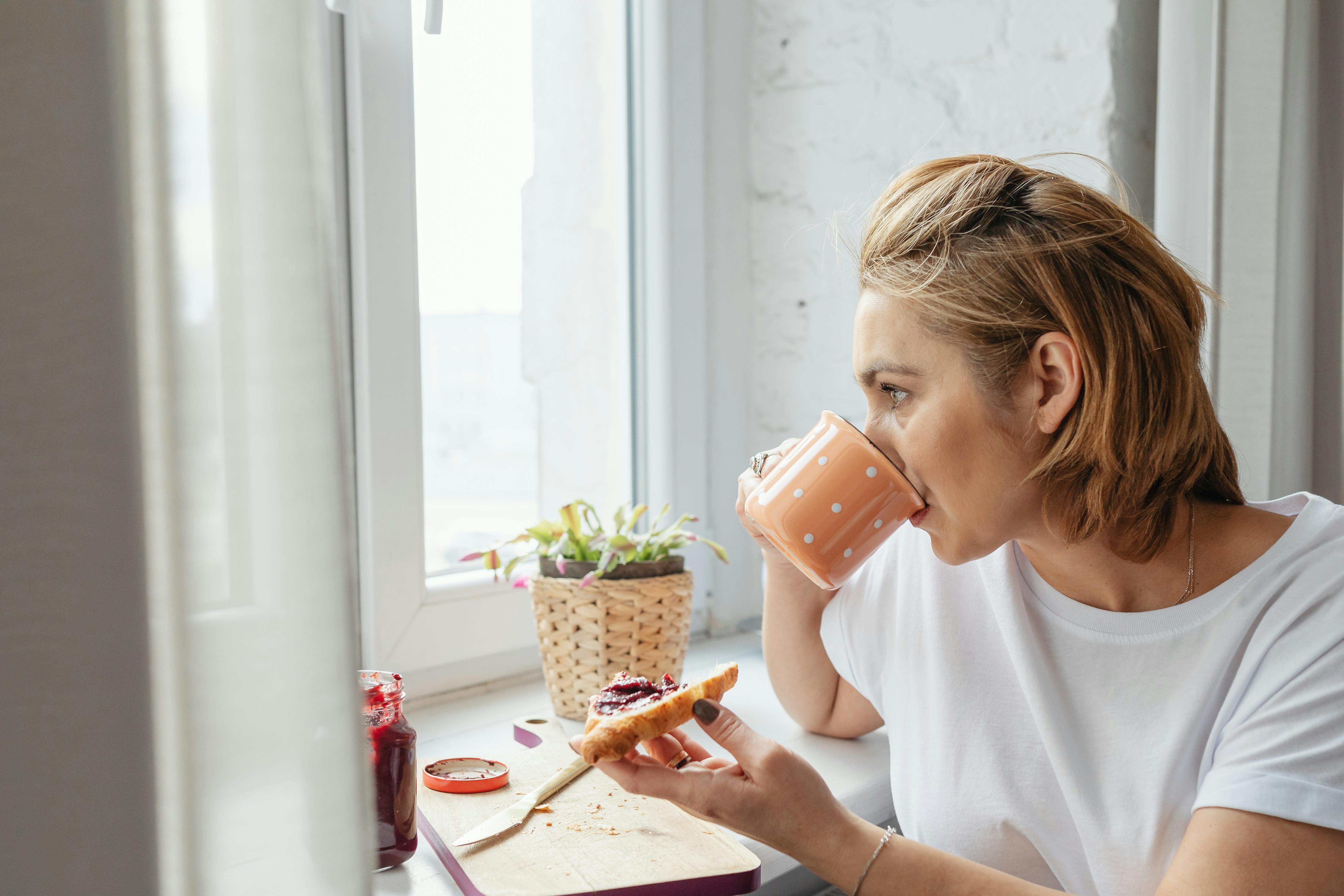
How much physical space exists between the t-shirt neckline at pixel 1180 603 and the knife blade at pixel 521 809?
0.51 metres

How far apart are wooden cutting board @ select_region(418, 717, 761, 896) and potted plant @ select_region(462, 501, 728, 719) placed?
18 centimetres

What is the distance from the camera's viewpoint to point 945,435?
0.82 m

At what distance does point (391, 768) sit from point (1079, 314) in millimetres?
705

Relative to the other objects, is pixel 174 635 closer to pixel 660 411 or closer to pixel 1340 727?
pixel 1340 727

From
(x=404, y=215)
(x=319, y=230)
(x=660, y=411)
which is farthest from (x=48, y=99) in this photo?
(x=660, y=411)

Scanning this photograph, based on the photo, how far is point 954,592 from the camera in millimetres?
1041

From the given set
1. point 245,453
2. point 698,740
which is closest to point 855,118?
point 698,740

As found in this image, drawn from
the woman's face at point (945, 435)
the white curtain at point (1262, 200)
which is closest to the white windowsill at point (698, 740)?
the woman's face at point (945, 435)

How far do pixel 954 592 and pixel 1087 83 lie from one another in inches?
30.8

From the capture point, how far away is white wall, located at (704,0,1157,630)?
1.32 meters

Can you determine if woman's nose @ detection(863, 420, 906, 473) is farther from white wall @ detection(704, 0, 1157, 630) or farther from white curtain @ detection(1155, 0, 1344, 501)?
white curtain @ detection(1155, 0, 1344, 501)

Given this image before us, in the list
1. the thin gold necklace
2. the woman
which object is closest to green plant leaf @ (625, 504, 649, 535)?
the woman

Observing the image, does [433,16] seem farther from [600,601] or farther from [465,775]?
[465,775]

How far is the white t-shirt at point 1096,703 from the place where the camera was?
29.7 inches
